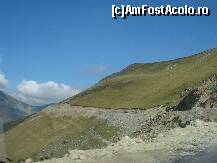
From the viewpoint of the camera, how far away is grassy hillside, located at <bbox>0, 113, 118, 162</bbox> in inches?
4577

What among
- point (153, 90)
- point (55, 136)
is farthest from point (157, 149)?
point (153, 90)

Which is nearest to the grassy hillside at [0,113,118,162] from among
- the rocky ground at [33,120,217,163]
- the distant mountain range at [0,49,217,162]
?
the distant mountain range at [0,49,217,162]

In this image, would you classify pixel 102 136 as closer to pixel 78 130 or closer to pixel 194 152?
pixel 78 130

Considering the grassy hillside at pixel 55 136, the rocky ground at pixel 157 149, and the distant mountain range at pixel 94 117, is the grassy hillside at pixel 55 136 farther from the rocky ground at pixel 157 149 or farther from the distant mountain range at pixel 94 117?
the rocky ground at pixel 157 149

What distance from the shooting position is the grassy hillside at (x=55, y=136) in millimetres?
Result: 116250

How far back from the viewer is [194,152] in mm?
31438

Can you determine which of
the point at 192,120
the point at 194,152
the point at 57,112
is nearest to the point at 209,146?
the point at 194,152

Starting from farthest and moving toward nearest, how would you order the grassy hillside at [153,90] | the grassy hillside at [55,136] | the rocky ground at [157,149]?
1. the grassy hillside at [153,90]
2. the grassy hillside at [55,136]
3. the rocky ground at [157,149]

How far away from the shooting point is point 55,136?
443ft

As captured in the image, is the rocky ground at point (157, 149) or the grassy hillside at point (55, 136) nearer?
the rocky ground at point (157, 149)

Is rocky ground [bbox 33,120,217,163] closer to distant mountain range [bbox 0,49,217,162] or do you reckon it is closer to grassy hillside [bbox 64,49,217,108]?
distant mountain range [bbox 0,49,217,162]

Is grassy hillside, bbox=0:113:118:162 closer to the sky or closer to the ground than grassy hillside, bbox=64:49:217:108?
closer to the ground

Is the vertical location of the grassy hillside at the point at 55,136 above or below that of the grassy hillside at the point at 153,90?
below

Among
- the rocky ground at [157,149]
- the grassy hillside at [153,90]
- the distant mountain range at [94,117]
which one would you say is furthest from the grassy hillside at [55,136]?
the rocky ground at [157,149]
